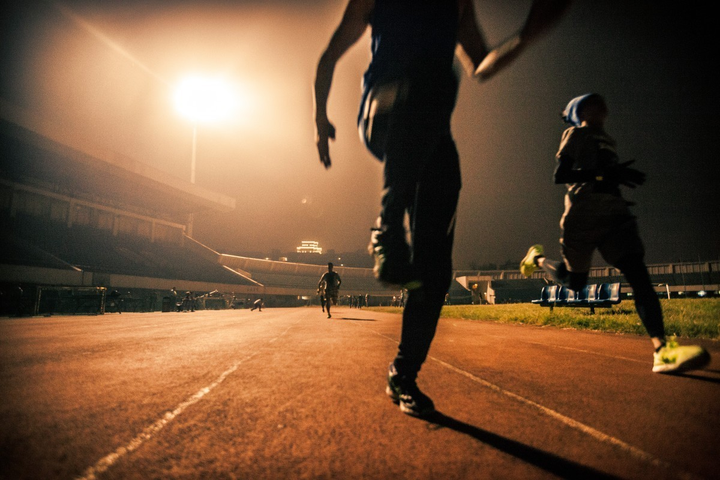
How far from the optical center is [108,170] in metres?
36.2

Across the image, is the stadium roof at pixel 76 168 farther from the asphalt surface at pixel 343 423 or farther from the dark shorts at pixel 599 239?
the dark shorts at pixel 599 239

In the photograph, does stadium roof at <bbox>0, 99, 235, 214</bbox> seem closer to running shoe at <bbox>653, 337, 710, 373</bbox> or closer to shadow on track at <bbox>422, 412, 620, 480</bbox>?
shadow on track at <bbox>422, 412, 620, 480</bbox>

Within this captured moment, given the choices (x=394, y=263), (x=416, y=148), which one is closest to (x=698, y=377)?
(x=394, y=263)

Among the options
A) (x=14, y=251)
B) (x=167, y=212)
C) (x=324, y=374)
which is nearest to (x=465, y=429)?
(x=324, y=374)

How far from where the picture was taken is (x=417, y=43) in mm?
1696

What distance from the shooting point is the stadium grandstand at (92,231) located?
22422 mm

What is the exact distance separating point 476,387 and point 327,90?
1.93 meters

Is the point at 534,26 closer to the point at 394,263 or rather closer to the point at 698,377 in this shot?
the point at 394,263

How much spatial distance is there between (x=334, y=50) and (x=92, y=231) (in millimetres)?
45674

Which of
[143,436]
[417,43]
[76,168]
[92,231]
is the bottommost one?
[143,436]

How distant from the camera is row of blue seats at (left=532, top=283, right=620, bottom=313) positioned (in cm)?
975

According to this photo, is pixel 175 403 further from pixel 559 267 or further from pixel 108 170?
pixel 108 170

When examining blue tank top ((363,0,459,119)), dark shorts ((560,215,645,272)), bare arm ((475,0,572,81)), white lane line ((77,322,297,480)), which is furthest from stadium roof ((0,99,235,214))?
dark shorts ((560,215,645,272))

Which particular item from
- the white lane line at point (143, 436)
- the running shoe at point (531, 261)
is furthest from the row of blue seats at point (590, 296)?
the white lane line at point (143, 436)
